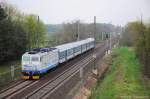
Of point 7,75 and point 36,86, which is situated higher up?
point 7,75

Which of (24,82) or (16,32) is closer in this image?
(24,82)

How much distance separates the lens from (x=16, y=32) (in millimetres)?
41500

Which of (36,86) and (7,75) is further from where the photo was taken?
(7,75)

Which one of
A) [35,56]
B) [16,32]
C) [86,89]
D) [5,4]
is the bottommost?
[86,89]

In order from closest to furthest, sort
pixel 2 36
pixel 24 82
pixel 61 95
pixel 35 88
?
pixel 61 95, pixel 35 88, pixel 24 82, pixel 2 36

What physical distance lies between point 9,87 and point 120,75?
13.1 m

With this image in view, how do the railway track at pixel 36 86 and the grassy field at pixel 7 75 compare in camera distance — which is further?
the grassy field at pixel 7 75

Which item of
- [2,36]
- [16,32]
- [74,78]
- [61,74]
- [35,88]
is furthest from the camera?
[16,32]

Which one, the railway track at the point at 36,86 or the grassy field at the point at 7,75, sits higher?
the grassy field at the point at 7,75

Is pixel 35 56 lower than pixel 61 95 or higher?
higher

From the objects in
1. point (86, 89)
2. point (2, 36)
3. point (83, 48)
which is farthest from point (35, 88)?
point (83, 48)

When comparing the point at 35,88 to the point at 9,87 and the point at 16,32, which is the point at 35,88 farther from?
the point at 16,32

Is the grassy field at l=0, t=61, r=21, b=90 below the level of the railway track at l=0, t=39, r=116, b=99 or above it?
above

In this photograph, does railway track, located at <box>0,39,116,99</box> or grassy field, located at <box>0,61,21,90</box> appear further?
grassy field, located at <box>0,61,21,90</box>
